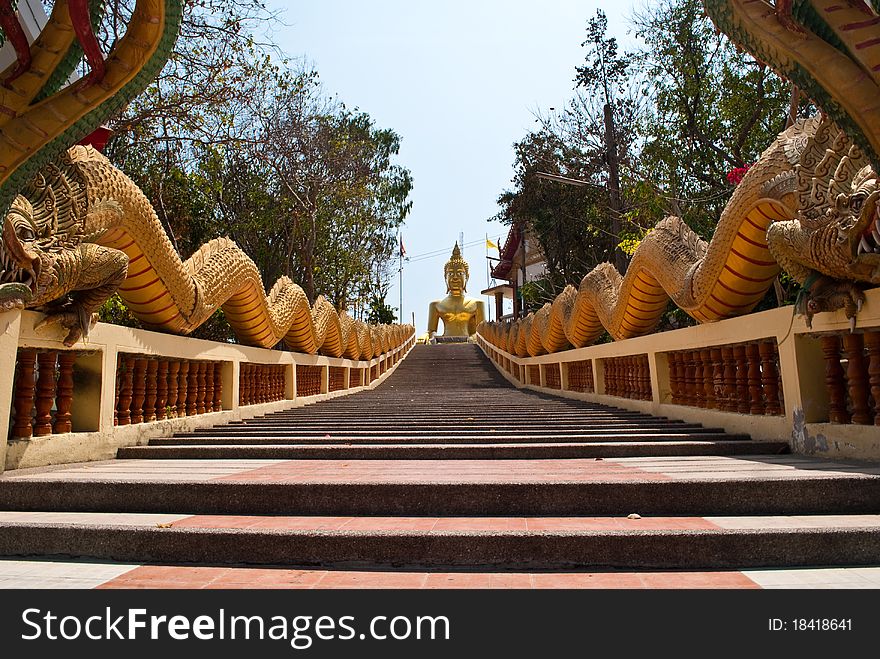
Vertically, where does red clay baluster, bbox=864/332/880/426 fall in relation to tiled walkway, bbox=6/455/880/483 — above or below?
above

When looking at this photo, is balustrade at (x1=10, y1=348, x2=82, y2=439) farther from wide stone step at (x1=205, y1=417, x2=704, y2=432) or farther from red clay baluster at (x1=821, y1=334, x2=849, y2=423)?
red clay baluster at (x1=821, y1=334, x2=849, y2=423)

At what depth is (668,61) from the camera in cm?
945

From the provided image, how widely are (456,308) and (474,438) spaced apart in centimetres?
3030

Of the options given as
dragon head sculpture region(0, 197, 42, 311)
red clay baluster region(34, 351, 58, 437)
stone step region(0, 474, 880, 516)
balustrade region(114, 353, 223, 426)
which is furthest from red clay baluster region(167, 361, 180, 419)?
stone step region(0, 474, 880, 516)

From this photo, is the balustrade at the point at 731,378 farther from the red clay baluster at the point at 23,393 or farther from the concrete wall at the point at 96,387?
the red clay baluster at the point at 23,393

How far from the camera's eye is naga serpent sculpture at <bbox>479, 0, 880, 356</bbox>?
8.02ft

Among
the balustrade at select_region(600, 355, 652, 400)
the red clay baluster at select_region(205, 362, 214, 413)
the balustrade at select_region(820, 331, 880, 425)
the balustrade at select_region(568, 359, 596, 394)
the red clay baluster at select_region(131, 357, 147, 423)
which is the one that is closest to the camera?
the balustrade at select_region(820, 331, 880, 425)

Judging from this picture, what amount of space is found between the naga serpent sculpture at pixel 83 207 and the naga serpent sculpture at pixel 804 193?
2.80 metres

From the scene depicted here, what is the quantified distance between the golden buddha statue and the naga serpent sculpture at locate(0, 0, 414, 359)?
28.8m

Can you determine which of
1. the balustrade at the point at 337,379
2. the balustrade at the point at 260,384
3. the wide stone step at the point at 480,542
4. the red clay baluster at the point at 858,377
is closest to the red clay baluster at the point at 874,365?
the red clay baluster at the point at 858,377

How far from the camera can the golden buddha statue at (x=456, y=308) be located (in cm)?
3491
